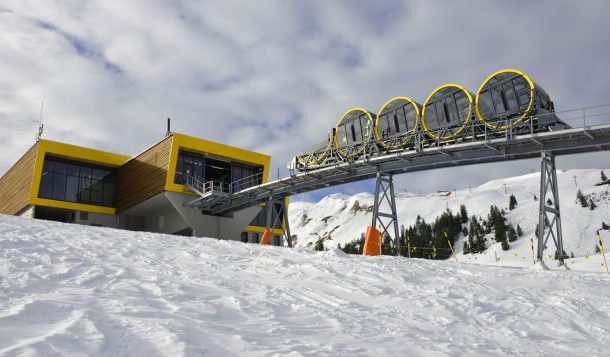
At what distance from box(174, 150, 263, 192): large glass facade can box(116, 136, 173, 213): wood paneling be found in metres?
1.15

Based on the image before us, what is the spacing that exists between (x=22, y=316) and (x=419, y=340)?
5.11 m

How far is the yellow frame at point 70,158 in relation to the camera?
40.3 metres

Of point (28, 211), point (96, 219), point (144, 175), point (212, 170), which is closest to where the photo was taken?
point (28, 211)

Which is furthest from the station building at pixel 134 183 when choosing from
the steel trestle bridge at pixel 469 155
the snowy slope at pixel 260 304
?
the snowy slope at pixel 260 304

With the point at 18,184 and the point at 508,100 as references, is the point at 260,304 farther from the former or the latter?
the point at 18,184

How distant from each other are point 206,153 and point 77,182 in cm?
1053

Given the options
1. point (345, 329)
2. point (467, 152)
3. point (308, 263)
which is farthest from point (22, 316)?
point (467, 152)

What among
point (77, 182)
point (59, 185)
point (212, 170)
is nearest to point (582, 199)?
point (212, 170)

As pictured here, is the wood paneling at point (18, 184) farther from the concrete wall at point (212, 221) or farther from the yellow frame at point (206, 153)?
the concrete wall at point (212, 221)

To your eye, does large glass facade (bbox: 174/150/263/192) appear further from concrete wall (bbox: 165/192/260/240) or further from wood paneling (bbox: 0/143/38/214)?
wood paneling (bbox: 0/143/38/214)

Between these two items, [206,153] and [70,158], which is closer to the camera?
[206,153]

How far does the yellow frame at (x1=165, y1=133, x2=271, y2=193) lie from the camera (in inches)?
1550

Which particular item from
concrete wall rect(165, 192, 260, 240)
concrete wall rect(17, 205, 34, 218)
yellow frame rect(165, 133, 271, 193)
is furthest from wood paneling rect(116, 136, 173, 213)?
concrete wall rect(17, 205, 34, 218)

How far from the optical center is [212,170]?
44.2 meters
